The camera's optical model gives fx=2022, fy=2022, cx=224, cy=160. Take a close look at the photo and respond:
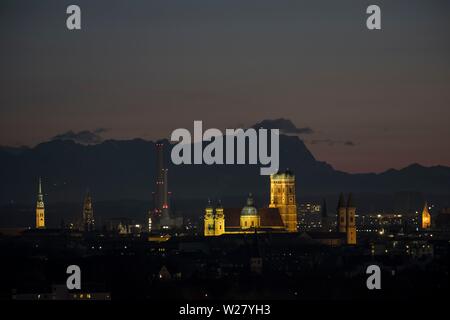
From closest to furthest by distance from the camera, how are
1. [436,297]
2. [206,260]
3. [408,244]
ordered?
[436,297] < [206,260] < [408,244]

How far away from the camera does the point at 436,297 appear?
308ft

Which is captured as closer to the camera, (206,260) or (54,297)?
(54,297)

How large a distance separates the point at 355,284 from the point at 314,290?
4310 millimetres

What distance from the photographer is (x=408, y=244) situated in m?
188
